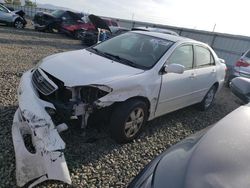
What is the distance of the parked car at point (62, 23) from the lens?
1706 cm

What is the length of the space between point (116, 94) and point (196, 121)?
266 cm

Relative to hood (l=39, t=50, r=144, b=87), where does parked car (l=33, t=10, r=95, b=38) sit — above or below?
below

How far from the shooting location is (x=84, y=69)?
362cm

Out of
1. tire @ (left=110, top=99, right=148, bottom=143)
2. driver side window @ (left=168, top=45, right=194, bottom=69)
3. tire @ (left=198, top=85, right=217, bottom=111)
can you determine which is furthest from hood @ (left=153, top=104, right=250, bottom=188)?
tire @ (left=198, top=85, right=217, bottom=111)

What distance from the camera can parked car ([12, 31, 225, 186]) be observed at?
2652 millimetres

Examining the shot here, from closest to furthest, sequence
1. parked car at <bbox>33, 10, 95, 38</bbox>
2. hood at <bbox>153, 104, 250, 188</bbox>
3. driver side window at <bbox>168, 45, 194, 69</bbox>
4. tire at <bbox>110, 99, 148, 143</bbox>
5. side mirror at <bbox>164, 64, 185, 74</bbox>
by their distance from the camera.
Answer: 1. hood at <bbox>153, 104, 250, 188</bbox>
2. tire at <bbox>110, 99, 148, 143</bbox>
3. side mirror at <bbox>164, 64, 185, 74</bbox>
4. driver side window at <bbox>168, 45, 194, 69</bbox>
5. parked car at <bbox>33, 10, 95, 38</bbox>

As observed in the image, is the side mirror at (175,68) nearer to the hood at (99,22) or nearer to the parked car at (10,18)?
the hood at (99,22)

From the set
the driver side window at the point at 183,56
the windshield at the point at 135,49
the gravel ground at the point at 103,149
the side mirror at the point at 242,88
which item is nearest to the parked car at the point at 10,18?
the gravel ground at the point at 103,149

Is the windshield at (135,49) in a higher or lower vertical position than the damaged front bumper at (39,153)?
higher

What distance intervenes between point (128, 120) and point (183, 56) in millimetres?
1790

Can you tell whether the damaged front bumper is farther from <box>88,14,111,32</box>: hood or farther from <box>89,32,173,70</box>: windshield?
<box>88,14,111,32</box>: hood

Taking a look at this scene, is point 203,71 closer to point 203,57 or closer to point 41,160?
point 203,57

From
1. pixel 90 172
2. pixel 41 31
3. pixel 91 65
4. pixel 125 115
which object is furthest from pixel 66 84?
pixel 41 31

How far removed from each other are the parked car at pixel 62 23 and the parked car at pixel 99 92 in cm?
1285
